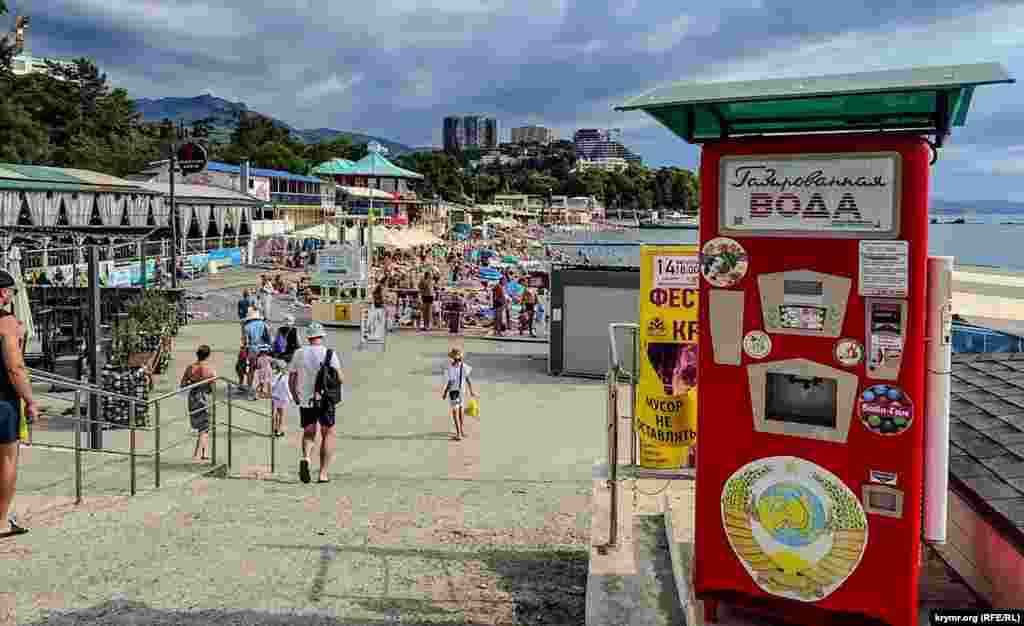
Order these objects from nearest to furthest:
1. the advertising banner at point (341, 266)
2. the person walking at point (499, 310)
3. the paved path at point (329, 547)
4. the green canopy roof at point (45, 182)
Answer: the paved path at point (329, 547) < the person walking at point (499, 310) < the green canopy roof at point (45, 182) < the advertising banner at point (341, 266)

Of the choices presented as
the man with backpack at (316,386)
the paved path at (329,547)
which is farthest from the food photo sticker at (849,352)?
the man with backpack at (316,386)

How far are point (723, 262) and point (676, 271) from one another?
3.48m

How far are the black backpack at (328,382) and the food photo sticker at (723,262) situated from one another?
217 inches

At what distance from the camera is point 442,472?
33.2ft

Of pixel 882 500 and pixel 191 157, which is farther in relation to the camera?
pixel 191 157

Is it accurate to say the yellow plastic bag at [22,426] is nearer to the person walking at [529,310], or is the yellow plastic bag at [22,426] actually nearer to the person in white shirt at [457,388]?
the person in white shirt at [457,388]

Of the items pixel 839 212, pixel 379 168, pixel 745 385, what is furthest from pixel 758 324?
pixel 379 168

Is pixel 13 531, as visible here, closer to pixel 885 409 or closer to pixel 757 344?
pixel 757 344

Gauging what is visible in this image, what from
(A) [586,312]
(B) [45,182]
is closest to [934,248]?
(A) [586,312]

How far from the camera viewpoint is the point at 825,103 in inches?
140

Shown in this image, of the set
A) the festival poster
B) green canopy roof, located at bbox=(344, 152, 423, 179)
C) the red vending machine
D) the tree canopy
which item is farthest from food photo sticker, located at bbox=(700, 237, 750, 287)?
green canopy roof, located at bbox=(344, 152, 423, 179)

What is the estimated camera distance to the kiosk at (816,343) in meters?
3.37

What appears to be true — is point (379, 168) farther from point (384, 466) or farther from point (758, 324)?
point (758, 324)

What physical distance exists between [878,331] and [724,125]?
1206 millimetres
